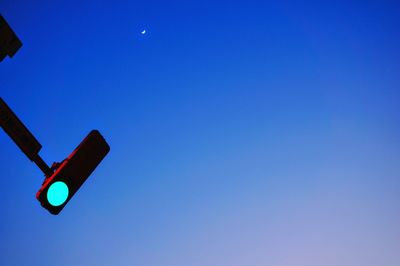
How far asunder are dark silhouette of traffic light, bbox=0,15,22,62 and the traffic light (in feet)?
2.33

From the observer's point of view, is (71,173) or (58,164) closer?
(71,173)

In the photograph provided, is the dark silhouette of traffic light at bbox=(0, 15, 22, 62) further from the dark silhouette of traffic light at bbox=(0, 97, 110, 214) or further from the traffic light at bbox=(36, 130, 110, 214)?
the traffic light at bbox=(36, 130, 110, 214)

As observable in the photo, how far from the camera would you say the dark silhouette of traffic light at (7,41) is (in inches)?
66.1

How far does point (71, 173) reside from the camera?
5.80 ft

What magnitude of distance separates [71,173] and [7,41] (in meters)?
0.89

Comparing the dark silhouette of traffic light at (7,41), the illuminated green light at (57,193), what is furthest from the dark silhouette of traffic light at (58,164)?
the dark silhouette of traffic light at (7,41)

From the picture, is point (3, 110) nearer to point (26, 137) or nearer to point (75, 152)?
point (26, 137)

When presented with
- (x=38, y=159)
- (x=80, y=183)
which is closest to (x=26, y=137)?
(x=38, y=159)

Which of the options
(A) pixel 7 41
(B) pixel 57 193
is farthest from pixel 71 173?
(A) pixel 7 41

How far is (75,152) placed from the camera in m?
1.79

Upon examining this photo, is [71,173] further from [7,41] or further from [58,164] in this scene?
Answer: [7,41]

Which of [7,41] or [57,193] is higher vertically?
[7,41]

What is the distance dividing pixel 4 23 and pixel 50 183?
978 mm

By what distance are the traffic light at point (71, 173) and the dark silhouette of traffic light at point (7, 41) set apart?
71 cm
